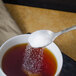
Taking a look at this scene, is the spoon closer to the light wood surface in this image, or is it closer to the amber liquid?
the amber liquid

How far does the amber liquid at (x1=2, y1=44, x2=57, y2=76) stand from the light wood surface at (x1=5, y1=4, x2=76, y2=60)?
0.23 m

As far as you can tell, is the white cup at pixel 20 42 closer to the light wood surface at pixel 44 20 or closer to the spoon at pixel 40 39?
the spoon at pixel 40 39

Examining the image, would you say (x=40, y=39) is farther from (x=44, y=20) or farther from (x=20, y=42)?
(x=44, y=20)

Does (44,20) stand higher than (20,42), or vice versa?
(20,42)

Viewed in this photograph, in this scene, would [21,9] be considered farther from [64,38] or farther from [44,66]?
[44,66]

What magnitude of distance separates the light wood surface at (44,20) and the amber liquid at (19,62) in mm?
227

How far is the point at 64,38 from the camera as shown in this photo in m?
0.83

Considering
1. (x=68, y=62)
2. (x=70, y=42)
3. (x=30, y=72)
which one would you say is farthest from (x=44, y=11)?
(x=30, y=72)

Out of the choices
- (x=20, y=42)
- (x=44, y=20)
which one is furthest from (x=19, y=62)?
(x=44, y=20)

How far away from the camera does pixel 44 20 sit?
0.89 metres

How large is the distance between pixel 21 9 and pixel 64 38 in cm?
22

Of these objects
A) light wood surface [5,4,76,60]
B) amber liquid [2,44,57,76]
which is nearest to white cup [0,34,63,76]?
amber liquid [2,44,57,76]

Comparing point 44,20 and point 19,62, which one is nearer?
point 19,62

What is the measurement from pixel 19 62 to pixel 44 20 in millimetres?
346
